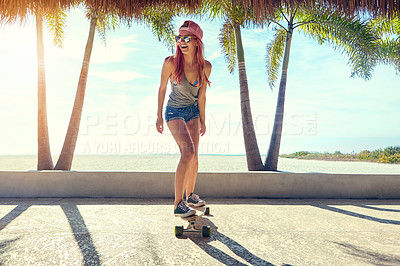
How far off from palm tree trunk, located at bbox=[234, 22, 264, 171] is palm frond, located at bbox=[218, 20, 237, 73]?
2.38 feet

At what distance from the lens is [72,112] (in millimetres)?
7934

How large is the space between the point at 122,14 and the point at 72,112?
366cm

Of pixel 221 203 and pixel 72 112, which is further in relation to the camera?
pixel 72 112

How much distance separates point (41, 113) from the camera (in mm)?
7641

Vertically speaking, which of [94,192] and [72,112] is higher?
[72,112]

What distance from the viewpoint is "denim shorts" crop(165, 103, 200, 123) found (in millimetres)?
3217

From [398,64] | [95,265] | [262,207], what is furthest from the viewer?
[398,64]

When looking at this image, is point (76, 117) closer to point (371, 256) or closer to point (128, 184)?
point (128, 184)

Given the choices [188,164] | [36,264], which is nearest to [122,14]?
[188,164]

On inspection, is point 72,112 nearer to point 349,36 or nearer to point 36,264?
Answer: point 36,264

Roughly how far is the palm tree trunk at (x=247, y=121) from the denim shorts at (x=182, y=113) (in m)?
4.79

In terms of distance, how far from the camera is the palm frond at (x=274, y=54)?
10.3 meters

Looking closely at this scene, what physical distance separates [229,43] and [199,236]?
7.34 metres

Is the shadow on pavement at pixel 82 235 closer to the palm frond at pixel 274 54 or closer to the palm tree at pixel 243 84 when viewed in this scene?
the palm tree at pixel 243 84
